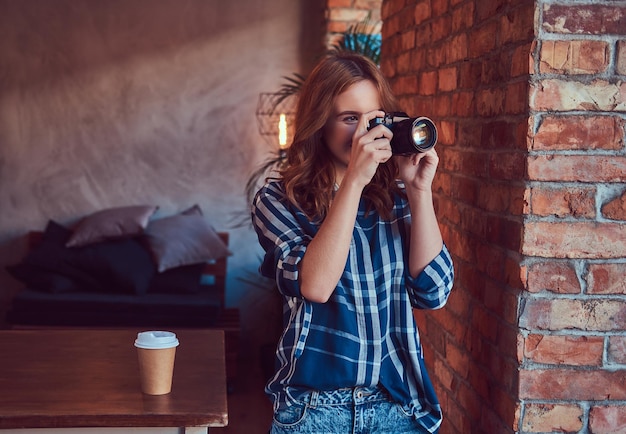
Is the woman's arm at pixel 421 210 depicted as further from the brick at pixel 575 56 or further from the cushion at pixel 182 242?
the cushion at pixel 182 242

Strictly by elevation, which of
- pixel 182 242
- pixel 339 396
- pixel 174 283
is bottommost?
pixel 174 283

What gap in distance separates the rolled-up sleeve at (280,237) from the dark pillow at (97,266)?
8.62ft

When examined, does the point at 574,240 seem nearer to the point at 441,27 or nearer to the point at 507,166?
the point at 507,166

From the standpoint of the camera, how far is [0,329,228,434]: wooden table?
4.89 ft

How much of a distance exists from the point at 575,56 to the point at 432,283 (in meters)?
0.52

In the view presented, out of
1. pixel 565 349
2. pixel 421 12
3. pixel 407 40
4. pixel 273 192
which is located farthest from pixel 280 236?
pixel 407 40

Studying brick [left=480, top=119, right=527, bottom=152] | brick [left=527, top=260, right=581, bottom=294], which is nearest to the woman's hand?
brick [left=480, top=119, right=527, bottom=152]

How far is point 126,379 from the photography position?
172 cm

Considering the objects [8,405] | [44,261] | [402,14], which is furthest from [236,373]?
[8,405]

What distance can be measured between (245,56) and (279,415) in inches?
136

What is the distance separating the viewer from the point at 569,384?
60.9 inches

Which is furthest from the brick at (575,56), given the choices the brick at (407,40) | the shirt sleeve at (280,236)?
the brick at (407,40)

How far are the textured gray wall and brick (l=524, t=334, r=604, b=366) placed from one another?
10.8 feet

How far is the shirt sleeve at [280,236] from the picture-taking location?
151cm
